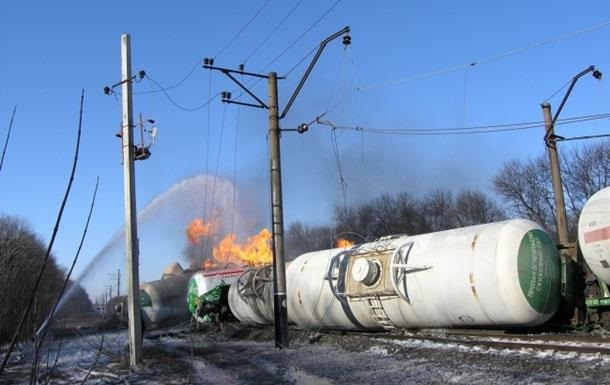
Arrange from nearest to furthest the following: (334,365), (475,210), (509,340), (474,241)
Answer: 1. (334,365)
2. (509,340)
3. (474,241)
4. (475,210)

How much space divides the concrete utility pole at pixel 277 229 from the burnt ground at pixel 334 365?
774 mm

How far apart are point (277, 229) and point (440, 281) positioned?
4.83 meters

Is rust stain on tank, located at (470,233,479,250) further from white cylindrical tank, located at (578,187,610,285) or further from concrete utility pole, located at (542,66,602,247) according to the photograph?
concrete utility pole, located at (542,66,602,247)

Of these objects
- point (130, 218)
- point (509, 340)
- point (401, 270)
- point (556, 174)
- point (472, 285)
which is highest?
point (556, 174)

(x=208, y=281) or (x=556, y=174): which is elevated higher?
(x=556, y=174)

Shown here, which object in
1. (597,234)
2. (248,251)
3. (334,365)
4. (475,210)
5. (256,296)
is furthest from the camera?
(475,210)

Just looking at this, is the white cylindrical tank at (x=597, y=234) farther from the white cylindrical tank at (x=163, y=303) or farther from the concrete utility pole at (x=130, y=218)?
the white cylindrical tank at (x=163, y=303)

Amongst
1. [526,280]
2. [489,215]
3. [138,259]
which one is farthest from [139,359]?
[489,215]

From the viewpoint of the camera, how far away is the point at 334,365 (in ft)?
38.6

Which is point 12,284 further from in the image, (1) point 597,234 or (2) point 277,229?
(2) point 277,229

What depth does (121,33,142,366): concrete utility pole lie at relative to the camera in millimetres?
13945

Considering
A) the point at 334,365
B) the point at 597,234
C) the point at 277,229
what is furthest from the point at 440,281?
the point at 277,229

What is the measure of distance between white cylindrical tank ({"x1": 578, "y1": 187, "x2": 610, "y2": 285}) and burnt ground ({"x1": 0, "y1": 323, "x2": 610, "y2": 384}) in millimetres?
2534

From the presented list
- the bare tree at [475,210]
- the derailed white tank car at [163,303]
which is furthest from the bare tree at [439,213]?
the derailed white tank car at [163,303]
